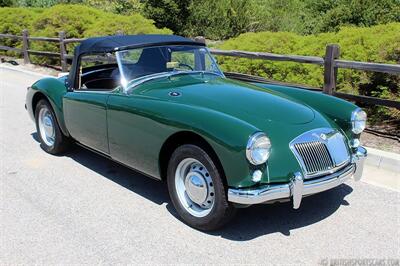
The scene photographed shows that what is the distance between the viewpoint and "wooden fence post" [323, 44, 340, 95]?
6559mm

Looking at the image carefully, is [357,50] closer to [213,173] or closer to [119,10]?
[213,173]

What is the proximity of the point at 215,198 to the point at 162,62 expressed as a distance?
1.86m

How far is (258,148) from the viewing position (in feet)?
11.6

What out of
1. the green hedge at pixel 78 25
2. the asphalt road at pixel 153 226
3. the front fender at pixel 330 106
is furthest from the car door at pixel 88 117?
the green hedge at pixel 78 25

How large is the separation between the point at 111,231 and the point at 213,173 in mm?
1017

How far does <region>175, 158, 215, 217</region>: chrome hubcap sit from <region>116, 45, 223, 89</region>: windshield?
1.19 m

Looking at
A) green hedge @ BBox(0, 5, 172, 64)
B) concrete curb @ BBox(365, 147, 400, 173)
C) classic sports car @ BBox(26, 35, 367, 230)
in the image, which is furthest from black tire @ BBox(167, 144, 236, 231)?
green hedge @ BBox(0, 5, 172, 64)

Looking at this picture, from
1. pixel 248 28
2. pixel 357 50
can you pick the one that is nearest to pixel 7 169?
pixel 357 50

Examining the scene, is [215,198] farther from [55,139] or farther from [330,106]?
[55,139]

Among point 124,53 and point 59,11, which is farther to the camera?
point 59,11

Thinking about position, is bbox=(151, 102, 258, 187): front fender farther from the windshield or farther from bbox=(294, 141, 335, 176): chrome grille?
the windshield

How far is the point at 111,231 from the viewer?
3.96 metres

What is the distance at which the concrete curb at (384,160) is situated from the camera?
5.22 meters

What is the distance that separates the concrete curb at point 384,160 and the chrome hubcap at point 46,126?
384 centimetres
